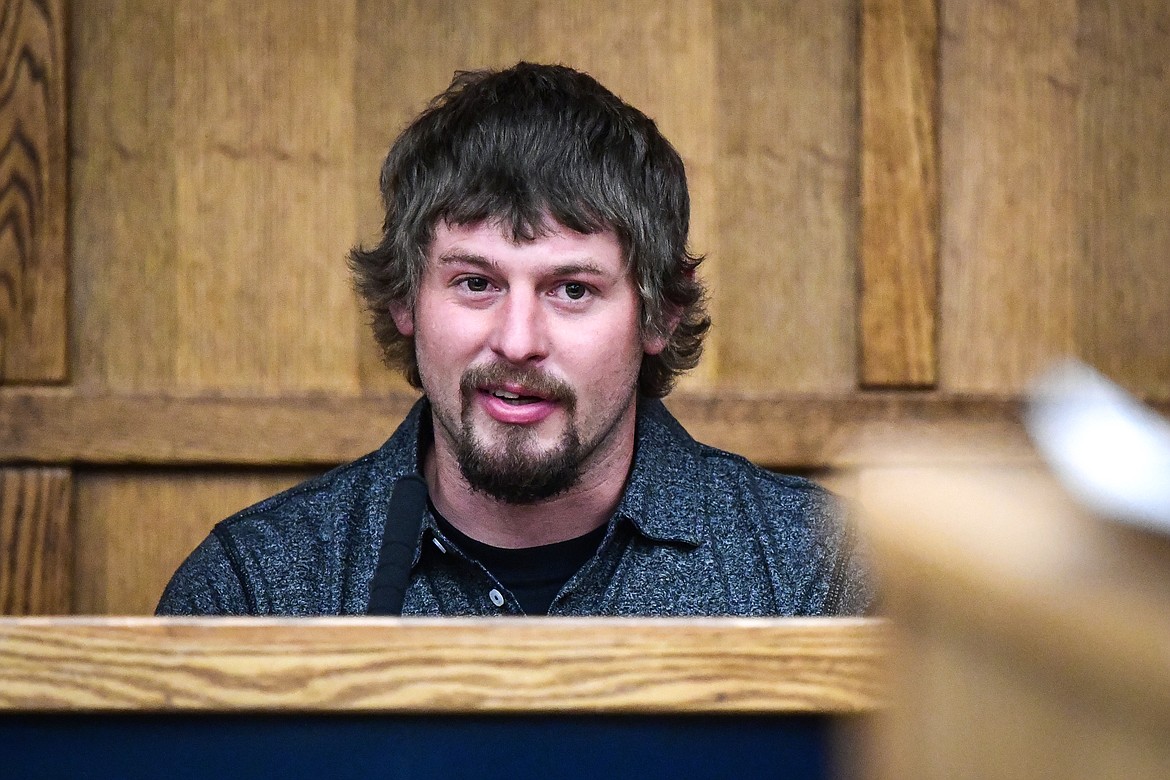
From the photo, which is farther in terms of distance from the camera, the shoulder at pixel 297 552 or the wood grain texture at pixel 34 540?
the wood grain texture at pixel 34 540

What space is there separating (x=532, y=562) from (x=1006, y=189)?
3.09 feet

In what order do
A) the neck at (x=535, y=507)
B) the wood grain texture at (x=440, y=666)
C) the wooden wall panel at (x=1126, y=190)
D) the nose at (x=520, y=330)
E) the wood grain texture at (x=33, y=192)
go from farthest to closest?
the wooden wall panel at (x=1126, y=190)
the wood grain texture at (x=33, y=192)
the neck at (x=535, y=507)
the nose at (x=520, y=330)
the wood grain texture at (x=440, y=666)

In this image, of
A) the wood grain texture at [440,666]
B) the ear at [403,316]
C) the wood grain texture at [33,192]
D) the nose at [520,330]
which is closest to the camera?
the wood grain texture at [440,666]

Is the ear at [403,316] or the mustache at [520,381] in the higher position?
the ear at [403,316]

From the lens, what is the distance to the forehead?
162 centimetres

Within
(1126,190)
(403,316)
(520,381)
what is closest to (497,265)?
(520,381)

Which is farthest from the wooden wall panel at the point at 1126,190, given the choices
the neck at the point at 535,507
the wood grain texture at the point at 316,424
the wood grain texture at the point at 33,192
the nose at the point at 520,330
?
the wood grain texture at the point at 33,192

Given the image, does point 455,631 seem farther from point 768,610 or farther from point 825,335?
point 825,335

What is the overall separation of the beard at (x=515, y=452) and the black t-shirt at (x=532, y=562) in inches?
3.0

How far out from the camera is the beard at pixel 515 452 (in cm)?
163

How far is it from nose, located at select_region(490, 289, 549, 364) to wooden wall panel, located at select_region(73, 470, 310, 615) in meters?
0.56

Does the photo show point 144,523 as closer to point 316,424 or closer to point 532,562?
point 316,424

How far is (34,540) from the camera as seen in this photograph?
1.98 m

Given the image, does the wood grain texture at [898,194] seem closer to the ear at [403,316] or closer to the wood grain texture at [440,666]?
the ear at [403,316]
